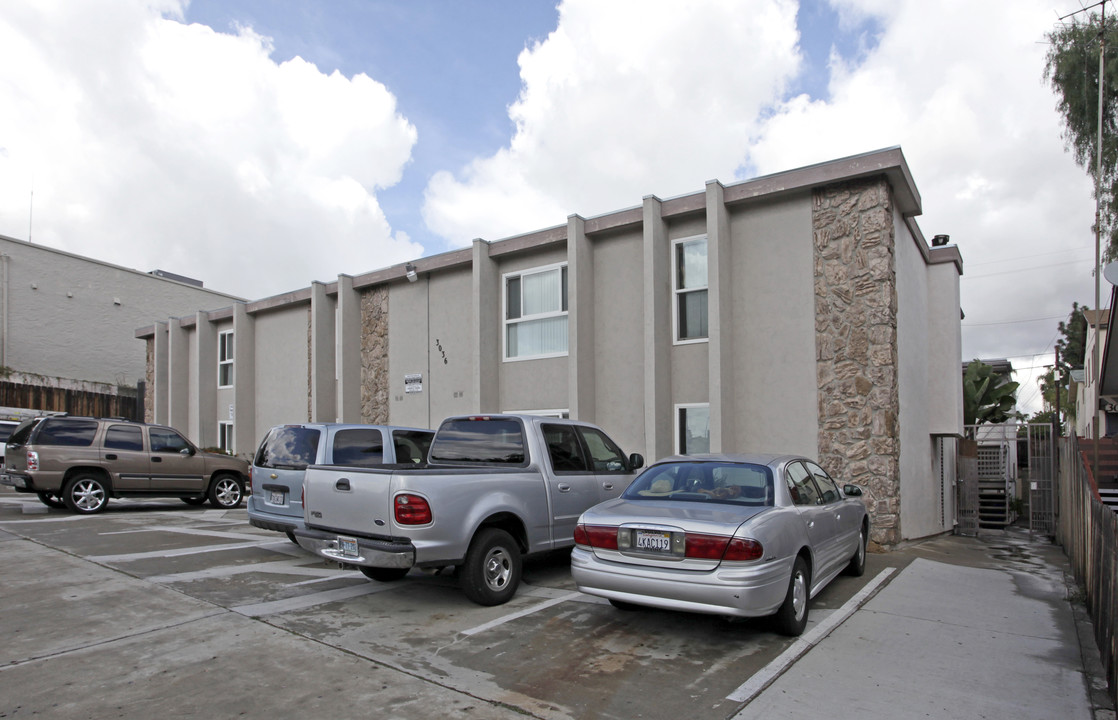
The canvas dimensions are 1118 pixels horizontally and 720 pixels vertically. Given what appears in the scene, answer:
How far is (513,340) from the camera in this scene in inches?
574

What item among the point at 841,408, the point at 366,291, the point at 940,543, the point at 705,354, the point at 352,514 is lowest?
the point at 940,543

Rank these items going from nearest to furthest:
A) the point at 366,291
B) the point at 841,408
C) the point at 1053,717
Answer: the point at 1053,717 → the point at 841,408 → the point at 366,291

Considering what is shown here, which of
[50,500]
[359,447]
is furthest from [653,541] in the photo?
[50,500]

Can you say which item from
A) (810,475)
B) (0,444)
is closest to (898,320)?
(810,475)

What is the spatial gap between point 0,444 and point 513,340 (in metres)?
16.4

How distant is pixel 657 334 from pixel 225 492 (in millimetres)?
9282

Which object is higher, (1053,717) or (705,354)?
(705,354)

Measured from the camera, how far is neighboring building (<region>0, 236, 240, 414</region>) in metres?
26.7

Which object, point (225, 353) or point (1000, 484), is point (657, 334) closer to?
point (1000, 484)

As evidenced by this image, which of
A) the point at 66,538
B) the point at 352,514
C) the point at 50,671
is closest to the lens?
the point at 50,671

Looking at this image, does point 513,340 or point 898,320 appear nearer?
point 898,320

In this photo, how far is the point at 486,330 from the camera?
14.3 meters

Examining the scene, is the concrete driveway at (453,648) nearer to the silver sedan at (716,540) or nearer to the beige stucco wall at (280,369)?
the silver sedan at (716,540)

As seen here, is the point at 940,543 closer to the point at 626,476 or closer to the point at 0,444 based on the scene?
the point at 626,476
